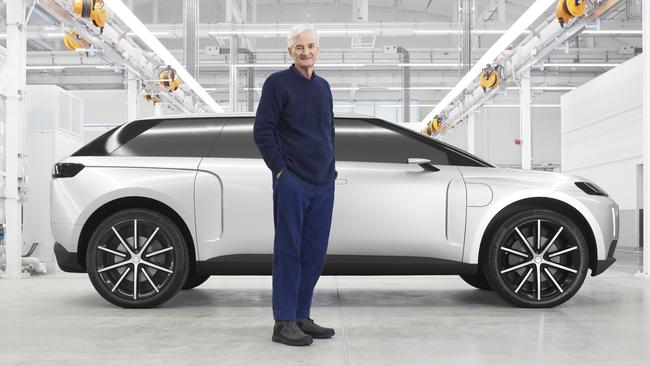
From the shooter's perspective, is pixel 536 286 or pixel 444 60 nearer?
pixel 536 286

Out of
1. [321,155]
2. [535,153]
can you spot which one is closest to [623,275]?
[321,155]

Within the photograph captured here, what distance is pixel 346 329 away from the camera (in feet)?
12.5

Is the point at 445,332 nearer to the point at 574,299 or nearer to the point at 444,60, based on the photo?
the point at 574,299

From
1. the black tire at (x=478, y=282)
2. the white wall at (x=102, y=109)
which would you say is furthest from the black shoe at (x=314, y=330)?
the white wall at (x=102, y=109)

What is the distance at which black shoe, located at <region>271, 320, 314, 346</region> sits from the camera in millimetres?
3311

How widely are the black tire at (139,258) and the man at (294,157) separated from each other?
4.48ft

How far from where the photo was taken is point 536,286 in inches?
181

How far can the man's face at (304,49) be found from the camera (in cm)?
336

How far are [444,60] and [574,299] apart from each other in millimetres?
17147

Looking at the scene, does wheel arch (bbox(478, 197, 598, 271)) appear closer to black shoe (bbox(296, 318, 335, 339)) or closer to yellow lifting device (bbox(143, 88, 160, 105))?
black shoe (bbox(296, 318, 335, 339))

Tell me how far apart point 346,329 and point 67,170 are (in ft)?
7.76

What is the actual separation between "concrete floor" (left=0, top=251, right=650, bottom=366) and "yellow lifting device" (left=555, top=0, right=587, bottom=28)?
4191 millimetres

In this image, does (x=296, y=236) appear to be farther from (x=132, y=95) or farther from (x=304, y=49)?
(x=132, y=95)

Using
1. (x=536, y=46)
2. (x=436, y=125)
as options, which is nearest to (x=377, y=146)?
(x=536, y=46)
